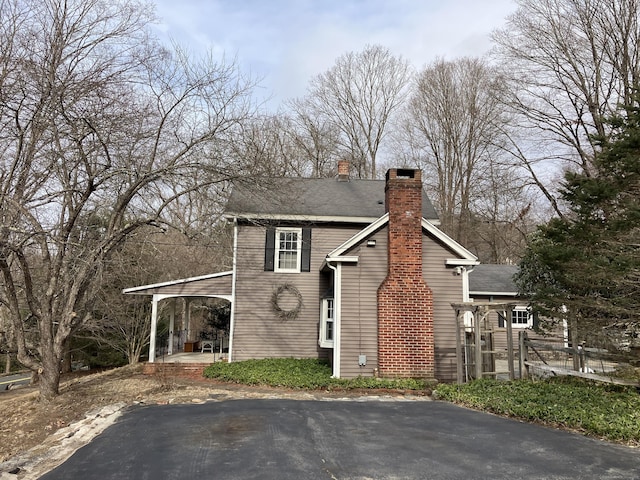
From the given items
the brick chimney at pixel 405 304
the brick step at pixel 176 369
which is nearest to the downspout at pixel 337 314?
the brick chimney at pixel 405 304

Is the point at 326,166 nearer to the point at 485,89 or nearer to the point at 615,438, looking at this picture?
the point at 485,89

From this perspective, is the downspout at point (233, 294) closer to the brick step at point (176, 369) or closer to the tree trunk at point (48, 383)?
the brick step at point (176, 369)

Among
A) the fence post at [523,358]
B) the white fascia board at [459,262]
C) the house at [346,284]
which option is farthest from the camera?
the white fascia board at [459,262]

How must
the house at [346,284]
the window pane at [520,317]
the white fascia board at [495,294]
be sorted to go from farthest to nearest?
1. the window pane at [520,317]
2. the white fascia board at [495,294]
3. the house at [346,284]

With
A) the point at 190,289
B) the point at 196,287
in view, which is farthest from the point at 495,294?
the point at 190,289

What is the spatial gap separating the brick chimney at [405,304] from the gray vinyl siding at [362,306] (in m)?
0.23

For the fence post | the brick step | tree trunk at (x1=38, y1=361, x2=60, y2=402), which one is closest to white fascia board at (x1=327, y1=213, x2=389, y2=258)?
the fence post

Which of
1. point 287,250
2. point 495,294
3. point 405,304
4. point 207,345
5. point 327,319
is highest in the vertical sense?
point 287,250

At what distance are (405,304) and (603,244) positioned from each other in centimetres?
475

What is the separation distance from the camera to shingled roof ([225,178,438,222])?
1366 cm

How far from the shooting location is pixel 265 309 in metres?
13.6

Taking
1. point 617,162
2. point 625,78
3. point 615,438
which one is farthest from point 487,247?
point 615,438

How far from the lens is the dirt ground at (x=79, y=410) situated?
5.50m

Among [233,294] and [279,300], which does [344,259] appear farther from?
[233,294]
